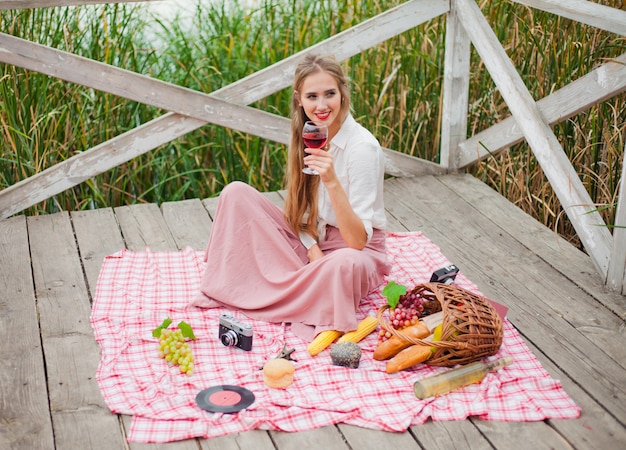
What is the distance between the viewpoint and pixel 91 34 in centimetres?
460

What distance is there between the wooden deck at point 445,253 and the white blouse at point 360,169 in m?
0.67

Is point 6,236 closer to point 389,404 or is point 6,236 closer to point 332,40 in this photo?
point 332,40

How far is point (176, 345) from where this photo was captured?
Answer: 2.89 meters

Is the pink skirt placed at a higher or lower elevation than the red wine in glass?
lower

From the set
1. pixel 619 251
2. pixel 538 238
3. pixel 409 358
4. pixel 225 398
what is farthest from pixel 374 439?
pixel 538 238

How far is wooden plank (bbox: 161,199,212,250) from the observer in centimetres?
397

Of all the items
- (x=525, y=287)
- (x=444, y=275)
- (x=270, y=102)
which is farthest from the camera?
(x=270, y=102)

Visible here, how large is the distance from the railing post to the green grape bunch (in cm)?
166

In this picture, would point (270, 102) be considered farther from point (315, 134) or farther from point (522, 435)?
point (522, 435)

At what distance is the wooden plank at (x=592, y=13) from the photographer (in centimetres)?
336

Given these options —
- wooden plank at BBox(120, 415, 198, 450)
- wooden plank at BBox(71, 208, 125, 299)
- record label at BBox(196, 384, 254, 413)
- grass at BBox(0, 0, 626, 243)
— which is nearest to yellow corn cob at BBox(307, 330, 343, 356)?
record label at BBox(196, 384, 254, 413)

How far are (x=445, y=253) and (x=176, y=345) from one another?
1.44 m

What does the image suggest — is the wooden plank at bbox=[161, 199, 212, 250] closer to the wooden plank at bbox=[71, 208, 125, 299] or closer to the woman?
the wooden plank at bbox=[71, 208, 125, 299]

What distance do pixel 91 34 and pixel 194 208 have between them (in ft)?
3.68
